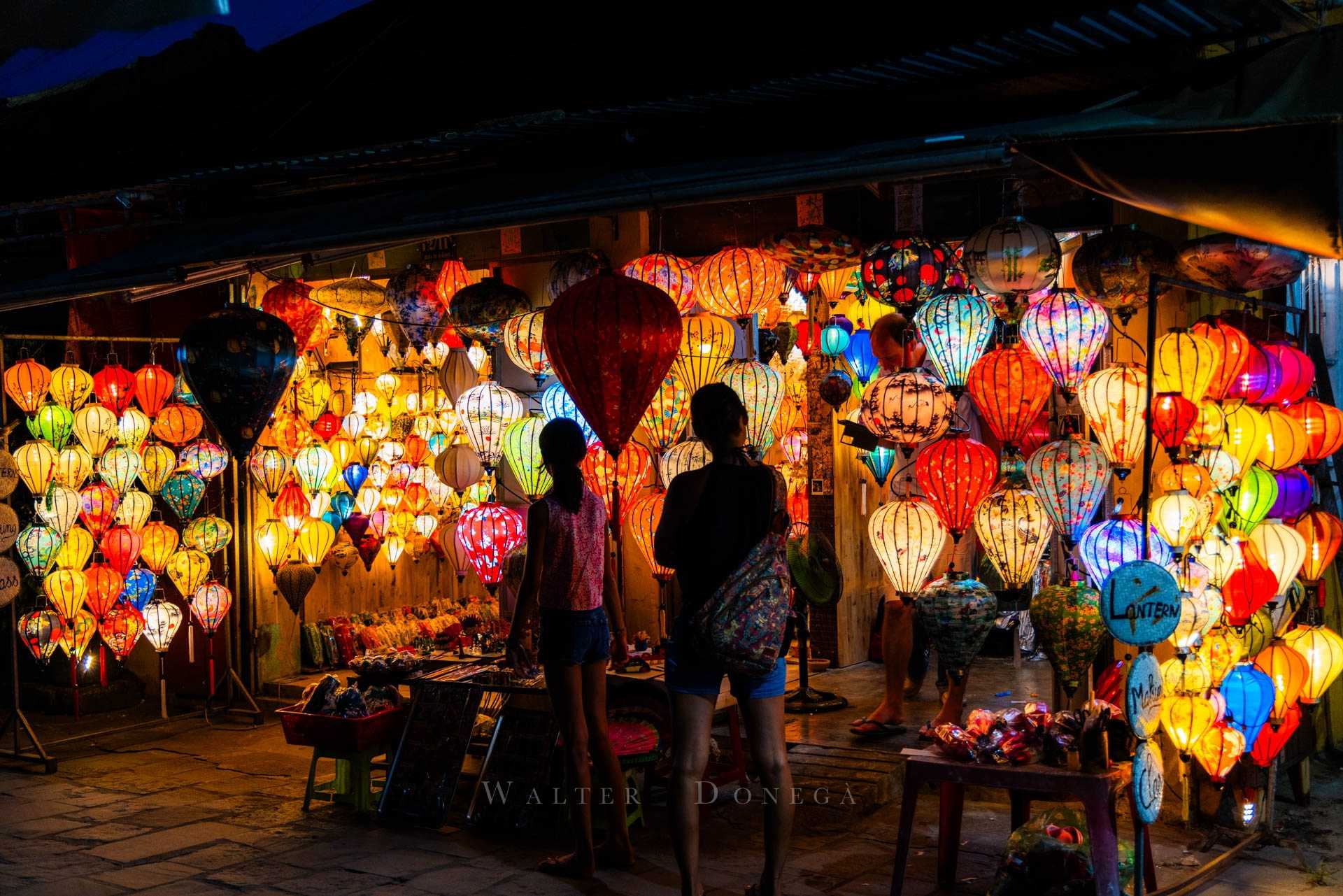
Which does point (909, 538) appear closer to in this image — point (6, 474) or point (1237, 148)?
point (1237, 148)

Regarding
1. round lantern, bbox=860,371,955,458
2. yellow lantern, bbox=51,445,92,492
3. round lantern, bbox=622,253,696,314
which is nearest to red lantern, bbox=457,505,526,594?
round lantern, bbox=622,253,696,314

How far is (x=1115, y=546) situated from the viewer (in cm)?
572

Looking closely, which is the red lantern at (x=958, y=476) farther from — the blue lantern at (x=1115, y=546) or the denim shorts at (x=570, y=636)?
the denim shorts at (x=570, y=636)

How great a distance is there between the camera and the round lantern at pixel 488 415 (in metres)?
8.55

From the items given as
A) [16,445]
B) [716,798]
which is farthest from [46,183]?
[716,798]

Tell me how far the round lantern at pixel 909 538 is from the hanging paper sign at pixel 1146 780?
173 cm

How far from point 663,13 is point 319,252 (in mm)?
2080

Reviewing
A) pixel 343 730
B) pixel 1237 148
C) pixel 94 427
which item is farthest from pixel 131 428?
pixel 1237 148

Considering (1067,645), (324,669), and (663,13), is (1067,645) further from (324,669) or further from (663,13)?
(324,669)

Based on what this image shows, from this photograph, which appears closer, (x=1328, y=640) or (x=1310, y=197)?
(x=1310, y=197)

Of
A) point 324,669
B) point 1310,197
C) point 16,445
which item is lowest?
point 324,669

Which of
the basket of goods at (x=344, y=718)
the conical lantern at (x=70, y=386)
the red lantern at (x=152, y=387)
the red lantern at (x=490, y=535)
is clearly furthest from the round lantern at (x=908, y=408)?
the conical lantern at (x=70, y=386)

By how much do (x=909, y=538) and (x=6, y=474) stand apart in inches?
241

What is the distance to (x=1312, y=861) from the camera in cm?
602
